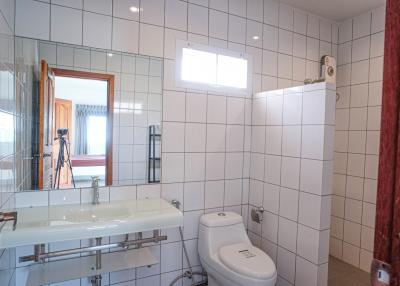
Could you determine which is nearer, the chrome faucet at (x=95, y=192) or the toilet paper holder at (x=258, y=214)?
the chrome faucet at (x=95, y=192)

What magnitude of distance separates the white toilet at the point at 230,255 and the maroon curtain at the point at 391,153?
125 cm

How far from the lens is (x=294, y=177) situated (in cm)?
185

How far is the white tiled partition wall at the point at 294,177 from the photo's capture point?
5.46 ft

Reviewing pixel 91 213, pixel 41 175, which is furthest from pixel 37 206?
pixel 91 213

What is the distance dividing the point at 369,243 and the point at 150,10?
8.57 feet

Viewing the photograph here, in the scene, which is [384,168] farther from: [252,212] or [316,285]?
[252,212]

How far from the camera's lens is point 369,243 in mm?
2354

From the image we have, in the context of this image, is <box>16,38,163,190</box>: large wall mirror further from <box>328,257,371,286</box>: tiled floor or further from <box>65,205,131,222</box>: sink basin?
<box>328,257,371,286</box>: tiled floor

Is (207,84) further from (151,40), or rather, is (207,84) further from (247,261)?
(247,261)

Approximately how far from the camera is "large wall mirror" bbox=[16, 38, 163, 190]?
1547 millimetres

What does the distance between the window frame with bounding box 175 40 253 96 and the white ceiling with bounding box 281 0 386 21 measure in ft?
2.22

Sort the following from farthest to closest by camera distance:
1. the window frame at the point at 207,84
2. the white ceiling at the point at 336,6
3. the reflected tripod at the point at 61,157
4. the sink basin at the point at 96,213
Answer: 1. the white ceiling at the point at 336,6
2. the window frame at the point at 207,84
3. the reflected tripod at the point at 61,157
4. the sink basin at the point at 96,213

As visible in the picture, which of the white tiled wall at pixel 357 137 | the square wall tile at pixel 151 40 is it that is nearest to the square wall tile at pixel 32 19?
the square wall tile at pixel 151 40

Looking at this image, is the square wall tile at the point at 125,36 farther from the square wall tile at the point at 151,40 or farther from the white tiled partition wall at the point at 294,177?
the white tiled partition wall at the point at 294,177
